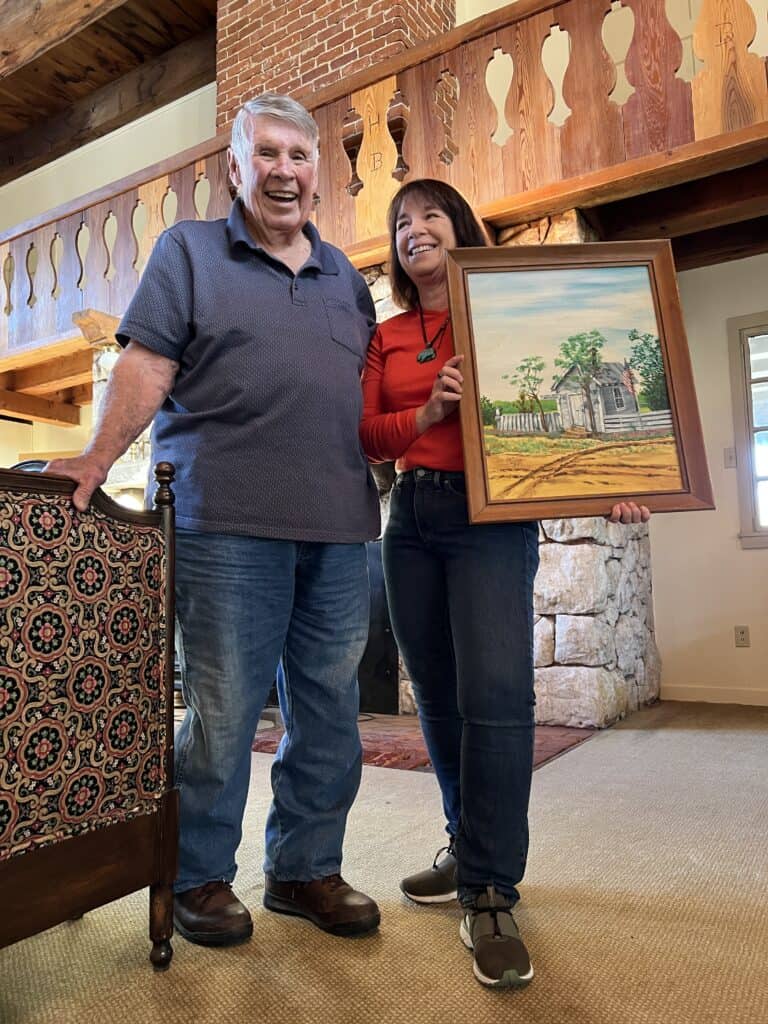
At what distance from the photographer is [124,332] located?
1406 millimetres

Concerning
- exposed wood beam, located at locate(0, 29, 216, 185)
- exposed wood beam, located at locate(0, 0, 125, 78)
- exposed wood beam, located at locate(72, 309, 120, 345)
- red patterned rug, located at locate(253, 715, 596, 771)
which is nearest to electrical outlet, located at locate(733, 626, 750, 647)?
red patterned rug, located at locate(253, 715, 596, 771)

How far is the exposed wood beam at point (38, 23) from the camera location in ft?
19.8

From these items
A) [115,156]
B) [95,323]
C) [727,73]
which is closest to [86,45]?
[115,156]

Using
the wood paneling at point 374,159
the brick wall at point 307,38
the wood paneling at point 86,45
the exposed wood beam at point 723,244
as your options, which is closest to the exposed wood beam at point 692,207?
the exposed wood beam at point 723,244

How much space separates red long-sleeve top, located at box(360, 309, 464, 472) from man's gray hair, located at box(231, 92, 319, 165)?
39 centimetres

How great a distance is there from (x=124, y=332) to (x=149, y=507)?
0.32 m

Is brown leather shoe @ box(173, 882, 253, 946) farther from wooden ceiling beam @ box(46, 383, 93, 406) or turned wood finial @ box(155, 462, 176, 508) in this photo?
wooden ceiling beam @ box(46, 383, 93, 406)

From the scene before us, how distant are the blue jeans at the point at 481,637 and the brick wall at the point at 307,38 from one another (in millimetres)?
4294

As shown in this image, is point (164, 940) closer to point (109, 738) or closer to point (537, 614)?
point (109, 738)

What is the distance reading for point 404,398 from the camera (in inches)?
61.0

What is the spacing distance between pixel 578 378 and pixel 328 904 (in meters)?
1.08

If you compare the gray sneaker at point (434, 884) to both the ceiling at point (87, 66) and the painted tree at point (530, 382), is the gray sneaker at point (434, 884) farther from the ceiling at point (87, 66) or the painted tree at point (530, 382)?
the ceiling at point (87, 66)

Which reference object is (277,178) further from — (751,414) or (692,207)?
(751,414)

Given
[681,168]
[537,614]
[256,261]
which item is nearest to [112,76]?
[681,168]
